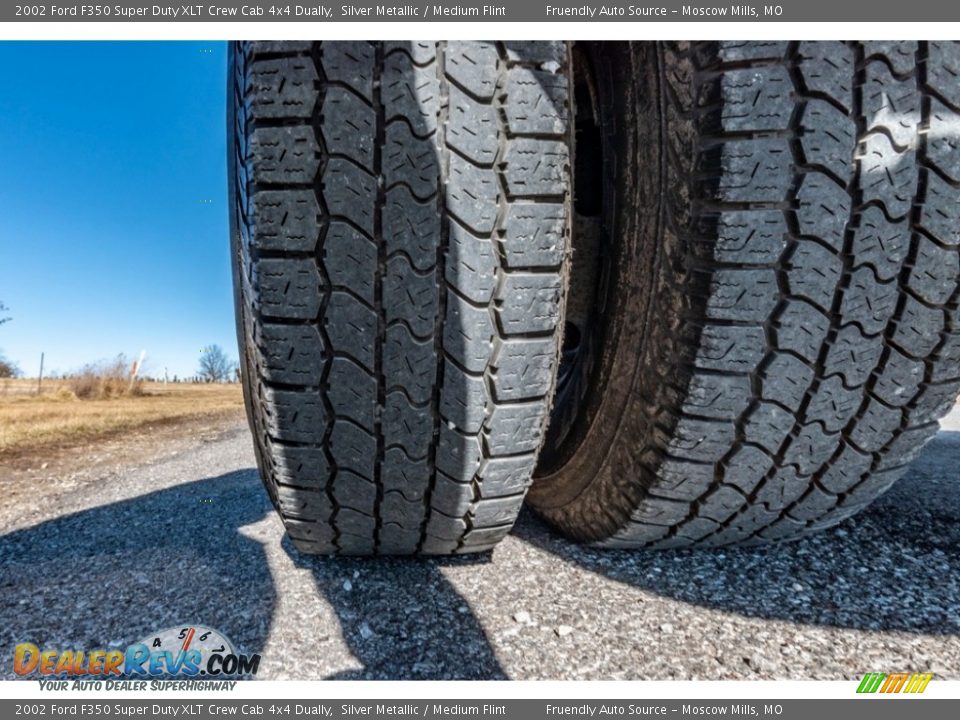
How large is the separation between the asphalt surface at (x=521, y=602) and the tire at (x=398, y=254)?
0.28m

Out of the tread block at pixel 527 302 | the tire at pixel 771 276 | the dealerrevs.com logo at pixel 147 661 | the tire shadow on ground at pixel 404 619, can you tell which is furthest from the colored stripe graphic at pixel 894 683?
the dealerrevs.com logo at pixel 147 661

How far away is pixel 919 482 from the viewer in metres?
1.92

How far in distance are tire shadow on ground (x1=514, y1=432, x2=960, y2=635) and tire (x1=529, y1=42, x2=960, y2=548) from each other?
0.11 m

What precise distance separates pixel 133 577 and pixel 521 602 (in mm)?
959

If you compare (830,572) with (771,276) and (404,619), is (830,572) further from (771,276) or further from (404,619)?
→ (404,619)

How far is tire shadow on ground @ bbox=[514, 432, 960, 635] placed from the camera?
1.05 meters

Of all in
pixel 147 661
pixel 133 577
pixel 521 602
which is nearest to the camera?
pixel 147 661

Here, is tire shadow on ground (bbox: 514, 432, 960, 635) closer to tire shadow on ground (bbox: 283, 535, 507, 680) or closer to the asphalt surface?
the asphalt surface

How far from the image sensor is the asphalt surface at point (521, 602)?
93 cm

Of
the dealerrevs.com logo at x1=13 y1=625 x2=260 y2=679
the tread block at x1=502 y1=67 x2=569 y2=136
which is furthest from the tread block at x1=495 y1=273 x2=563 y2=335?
the dealerrevs.com logo at x1=13 y1=625 x2=260 y2=679

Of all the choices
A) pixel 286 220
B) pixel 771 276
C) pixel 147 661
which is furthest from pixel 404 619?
pixel 771 276

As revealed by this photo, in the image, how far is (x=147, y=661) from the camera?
37.1 inches

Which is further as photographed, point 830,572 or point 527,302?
point 830,572
